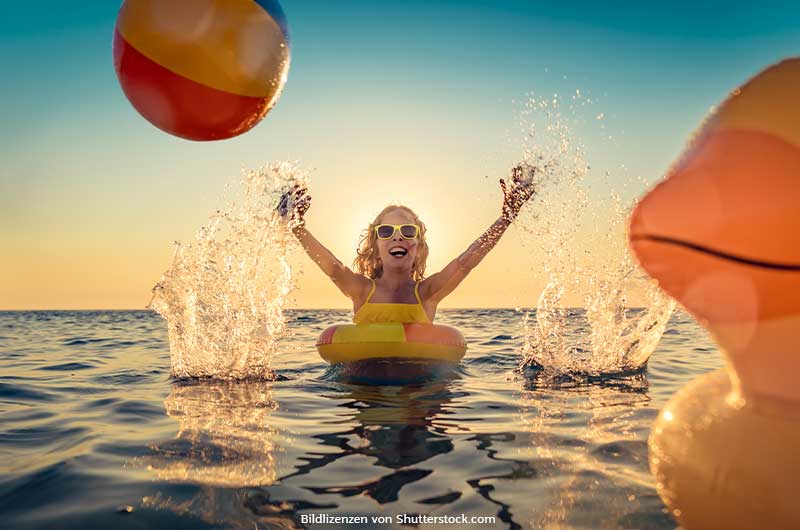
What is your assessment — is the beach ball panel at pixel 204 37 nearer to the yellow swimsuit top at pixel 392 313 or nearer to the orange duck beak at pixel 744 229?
the yellow swimsuit top at pixel 392 313

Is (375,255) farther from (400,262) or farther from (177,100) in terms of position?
(177,100)

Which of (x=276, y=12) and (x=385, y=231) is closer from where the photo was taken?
(x=276, y=12)

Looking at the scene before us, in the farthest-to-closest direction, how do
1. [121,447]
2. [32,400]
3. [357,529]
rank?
[32,400] → [121,447] → [357,529]

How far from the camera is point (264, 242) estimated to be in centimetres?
712

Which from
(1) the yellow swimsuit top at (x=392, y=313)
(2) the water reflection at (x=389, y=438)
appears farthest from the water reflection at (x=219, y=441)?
(1) the yellow swimsuit top at (x=392, y=313)

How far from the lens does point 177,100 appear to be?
445 centimetres

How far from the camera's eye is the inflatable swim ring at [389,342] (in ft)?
21.1

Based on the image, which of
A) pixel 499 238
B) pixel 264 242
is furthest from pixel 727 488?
pixel 264 242

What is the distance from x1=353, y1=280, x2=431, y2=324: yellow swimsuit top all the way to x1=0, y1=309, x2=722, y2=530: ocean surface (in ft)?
2.60

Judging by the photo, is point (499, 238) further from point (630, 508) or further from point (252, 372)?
point (630, 508)

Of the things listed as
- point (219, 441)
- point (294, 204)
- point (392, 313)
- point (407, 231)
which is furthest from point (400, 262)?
point (219, 441)

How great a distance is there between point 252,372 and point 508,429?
365cm

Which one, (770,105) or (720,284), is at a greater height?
(770,105)

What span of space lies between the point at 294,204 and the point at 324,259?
758mm
